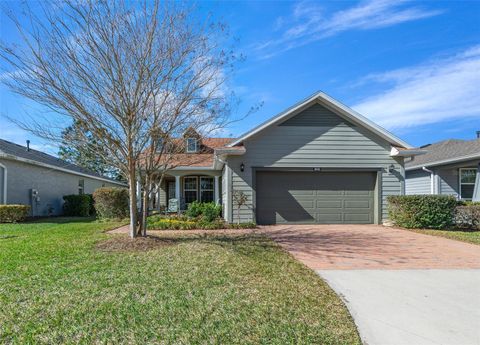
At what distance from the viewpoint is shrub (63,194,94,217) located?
1862 cm

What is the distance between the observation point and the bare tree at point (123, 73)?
6680 mm

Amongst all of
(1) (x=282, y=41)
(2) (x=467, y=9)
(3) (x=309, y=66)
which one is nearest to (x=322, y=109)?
(3) (x=309, y=66)

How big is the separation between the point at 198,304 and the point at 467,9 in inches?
454

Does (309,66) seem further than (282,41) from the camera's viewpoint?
Yes

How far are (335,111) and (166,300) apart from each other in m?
10.8

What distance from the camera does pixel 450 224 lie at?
1176 cm

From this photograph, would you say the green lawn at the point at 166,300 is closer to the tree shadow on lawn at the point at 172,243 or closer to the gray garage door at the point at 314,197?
the tree shadow on lawn at the point at 172,243

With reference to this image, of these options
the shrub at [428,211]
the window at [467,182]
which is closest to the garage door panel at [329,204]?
the shrub at [428,211]

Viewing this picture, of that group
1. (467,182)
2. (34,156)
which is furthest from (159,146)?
(467,182)

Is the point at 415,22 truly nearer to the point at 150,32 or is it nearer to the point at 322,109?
the point at 322,109

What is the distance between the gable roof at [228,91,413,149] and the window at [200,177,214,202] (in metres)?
7.60

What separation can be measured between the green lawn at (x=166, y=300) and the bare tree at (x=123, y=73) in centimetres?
273

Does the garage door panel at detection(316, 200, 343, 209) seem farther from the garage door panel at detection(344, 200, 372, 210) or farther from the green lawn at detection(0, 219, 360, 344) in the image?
the green lawn at detection(0, 219, 360, 344)

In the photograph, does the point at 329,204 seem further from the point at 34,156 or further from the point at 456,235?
the point at 34,156
